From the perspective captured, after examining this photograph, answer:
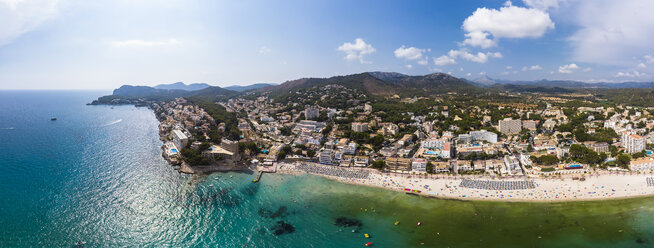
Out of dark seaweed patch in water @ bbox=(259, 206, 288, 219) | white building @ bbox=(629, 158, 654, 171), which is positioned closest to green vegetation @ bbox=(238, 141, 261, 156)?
dark seaweed patch in water @ bbox=(259, 206, 288, 219)

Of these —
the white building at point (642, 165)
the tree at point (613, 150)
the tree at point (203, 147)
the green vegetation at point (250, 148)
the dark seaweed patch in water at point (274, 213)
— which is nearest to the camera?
the dark seaweed patch in water at point (274, 213)

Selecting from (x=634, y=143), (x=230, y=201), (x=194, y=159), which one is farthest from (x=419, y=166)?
(x=194, y=159)

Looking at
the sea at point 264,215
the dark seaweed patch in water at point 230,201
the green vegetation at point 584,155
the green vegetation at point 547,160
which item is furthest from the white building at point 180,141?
the green vegetation at point 584,155

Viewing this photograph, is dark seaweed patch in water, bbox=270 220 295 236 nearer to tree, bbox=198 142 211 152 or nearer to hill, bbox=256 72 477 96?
tree, bbox=198 142 211 152

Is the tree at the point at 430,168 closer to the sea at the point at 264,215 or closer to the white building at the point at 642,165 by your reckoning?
the sea at the point at 264,215

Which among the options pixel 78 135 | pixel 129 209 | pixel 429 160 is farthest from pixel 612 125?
pixel 78 135
